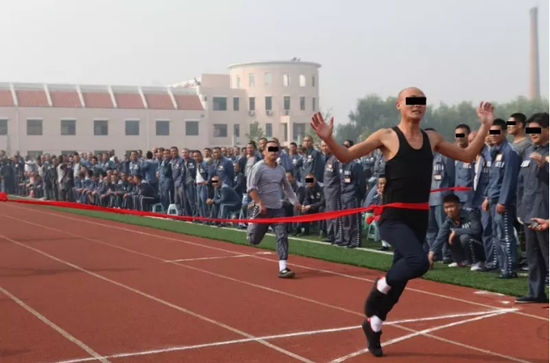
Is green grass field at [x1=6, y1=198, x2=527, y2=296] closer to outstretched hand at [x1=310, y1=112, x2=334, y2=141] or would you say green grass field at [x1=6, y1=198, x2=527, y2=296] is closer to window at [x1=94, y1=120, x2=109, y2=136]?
outstretched hand at [x1=310, y1=112, x2=334, y2=141]

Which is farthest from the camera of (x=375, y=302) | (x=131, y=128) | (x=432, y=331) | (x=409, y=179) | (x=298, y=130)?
(x=298, y=130)

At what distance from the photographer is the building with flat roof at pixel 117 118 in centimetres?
7131

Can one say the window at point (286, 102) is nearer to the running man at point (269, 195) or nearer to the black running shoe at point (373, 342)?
the running man at point (269, 195)

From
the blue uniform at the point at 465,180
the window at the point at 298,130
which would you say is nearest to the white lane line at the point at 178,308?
the blue uniform at the point at 465,180

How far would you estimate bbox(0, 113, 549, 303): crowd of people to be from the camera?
8.66 metres

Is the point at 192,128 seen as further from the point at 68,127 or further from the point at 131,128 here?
the point at 68,127

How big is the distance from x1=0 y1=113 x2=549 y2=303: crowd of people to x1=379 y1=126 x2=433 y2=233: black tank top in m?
2.23

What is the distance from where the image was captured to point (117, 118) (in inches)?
2992

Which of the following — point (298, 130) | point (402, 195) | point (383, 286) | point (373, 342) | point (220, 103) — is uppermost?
point (220, 103)

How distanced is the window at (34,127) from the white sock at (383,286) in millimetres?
68877

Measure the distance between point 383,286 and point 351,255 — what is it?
7.04m

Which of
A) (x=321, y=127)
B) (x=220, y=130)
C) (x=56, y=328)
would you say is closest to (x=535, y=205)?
(x=321, y=127)

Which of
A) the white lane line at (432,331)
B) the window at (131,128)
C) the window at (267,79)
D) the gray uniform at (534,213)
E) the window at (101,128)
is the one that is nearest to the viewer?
the white lane line at (432,331)

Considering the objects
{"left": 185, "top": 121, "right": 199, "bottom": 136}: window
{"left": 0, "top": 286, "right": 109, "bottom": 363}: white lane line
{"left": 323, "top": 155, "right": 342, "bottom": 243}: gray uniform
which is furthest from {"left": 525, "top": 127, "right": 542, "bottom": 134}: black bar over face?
{"left": 185, "top": 121, "right": 199, "bottom": 136}: window
